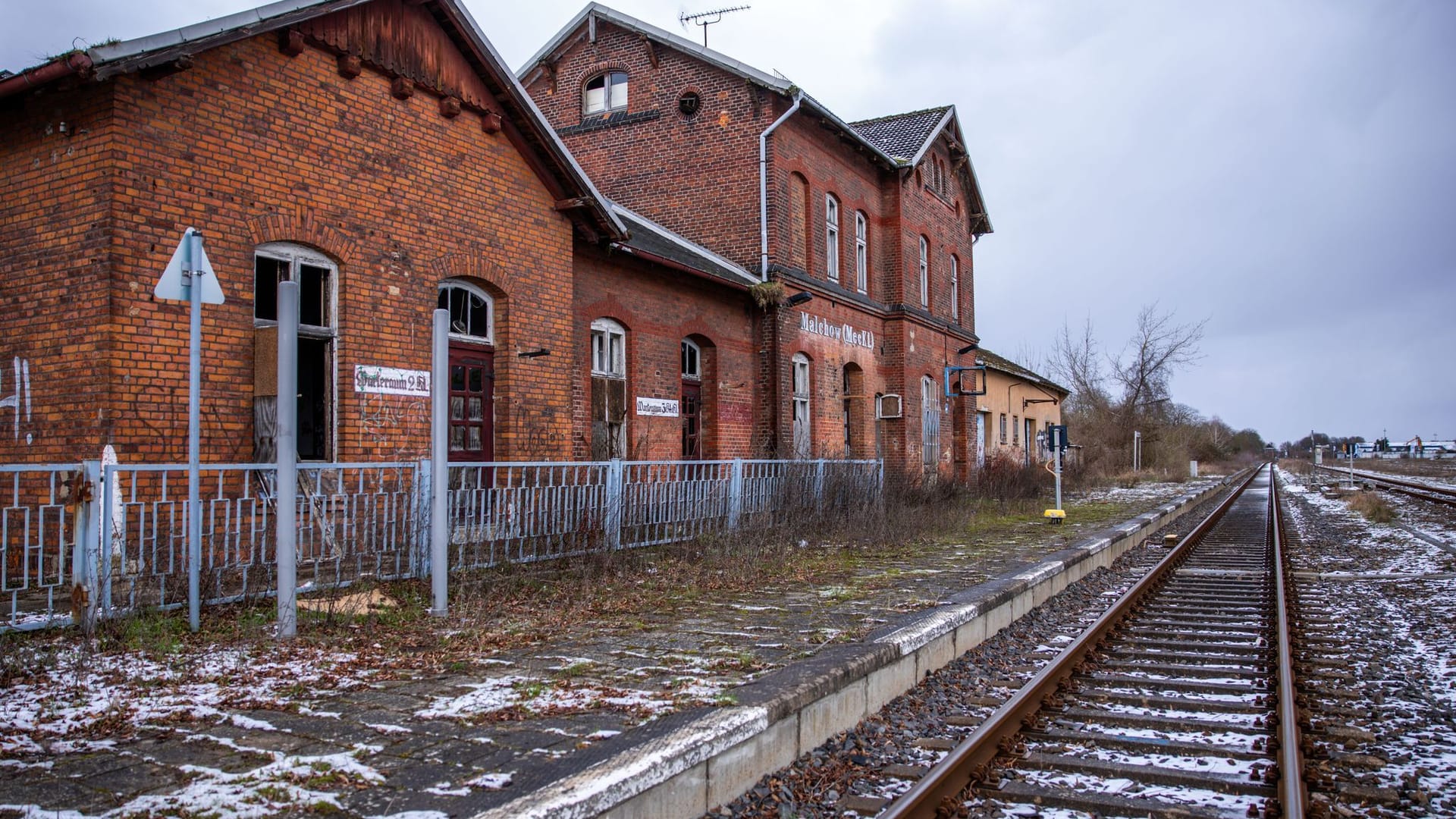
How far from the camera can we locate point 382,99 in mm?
9539

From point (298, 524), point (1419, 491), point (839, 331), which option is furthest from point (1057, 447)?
point (1419, 491)

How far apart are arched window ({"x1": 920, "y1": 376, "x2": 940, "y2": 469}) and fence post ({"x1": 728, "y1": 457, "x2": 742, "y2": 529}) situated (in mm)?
10480

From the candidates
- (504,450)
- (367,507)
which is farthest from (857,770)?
(504,450)

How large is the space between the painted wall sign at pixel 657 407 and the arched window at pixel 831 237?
240 inches

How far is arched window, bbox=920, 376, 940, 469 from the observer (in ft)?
74.1

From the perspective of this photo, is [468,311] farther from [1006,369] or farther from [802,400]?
[1006,369]

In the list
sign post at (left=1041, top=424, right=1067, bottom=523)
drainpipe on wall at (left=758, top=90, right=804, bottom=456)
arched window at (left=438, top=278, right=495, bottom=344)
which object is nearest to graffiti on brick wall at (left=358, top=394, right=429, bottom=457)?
arched window at (left=438, top=278, right=495, bottom=344)

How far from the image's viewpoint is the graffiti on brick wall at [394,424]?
30.0 feet

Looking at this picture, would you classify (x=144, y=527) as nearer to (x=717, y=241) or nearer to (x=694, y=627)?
(x=694, y=627)

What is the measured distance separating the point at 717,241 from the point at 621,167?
2.65 m

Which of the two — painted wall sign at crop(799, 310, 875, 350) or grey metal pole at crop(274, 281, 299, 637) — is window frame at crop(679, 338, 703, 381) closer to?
painted wall sign at crop(799, 310, 875, 350)

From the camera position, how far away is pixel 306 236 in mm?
8633

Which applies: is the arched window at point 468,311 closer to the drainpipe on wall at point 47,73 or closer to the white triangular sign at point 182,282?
the drainpipe on wall at point 47,73

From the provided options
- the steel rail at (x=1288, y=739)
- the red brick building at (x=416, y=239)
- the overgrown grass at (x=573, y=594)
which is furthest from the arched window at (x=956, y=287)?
the steel rail at (x=1288, y=739)
